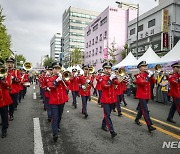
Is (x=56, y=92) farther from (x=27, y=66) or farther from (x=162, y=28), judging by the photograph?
(x=162, y=28)

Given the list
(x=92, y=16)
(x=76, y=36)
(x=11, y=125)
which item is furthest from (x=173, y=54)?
(x=92, y=16)

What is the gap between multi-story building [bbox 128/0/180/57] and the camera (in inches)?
963

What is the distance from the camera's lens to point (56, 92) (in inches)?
219

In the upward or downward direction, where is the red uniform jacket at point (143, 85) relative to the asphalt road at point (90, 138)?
upward

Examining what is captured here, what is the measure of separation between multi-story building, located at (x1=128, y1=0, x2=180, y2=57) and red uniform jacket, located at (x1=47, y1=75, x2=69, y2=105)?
20474mm

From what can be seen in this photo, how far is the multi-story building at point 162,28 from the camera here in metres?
24.5

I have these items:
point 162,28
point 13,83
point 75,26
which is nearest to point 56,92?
point 13,83

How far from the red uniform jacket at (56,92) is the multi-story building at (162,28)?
20474mm

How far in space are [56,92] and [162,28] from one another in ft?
71.9

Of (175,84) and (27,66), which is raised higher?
(27,66)

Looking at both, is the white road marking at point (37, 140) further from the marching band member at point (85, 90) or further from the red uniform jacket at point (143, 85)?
the red uniform jacket at point (143, 85)

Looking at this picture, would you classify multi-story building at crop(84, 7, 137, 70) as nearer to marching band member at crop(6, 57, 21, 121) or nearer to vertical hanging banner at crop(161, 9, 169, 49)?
vertical hanging banner at crop(161, 9, 169, 49)

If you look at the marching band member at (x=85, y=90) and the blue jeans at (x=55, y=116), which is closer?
the blue jeans at (x=55, y=116)

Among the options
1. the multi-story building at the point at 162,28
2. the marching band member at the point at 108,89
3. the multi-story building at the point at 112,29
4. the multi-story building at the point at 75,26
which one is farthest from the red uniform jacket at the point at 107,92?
the multi-story building at the point at 75,26
